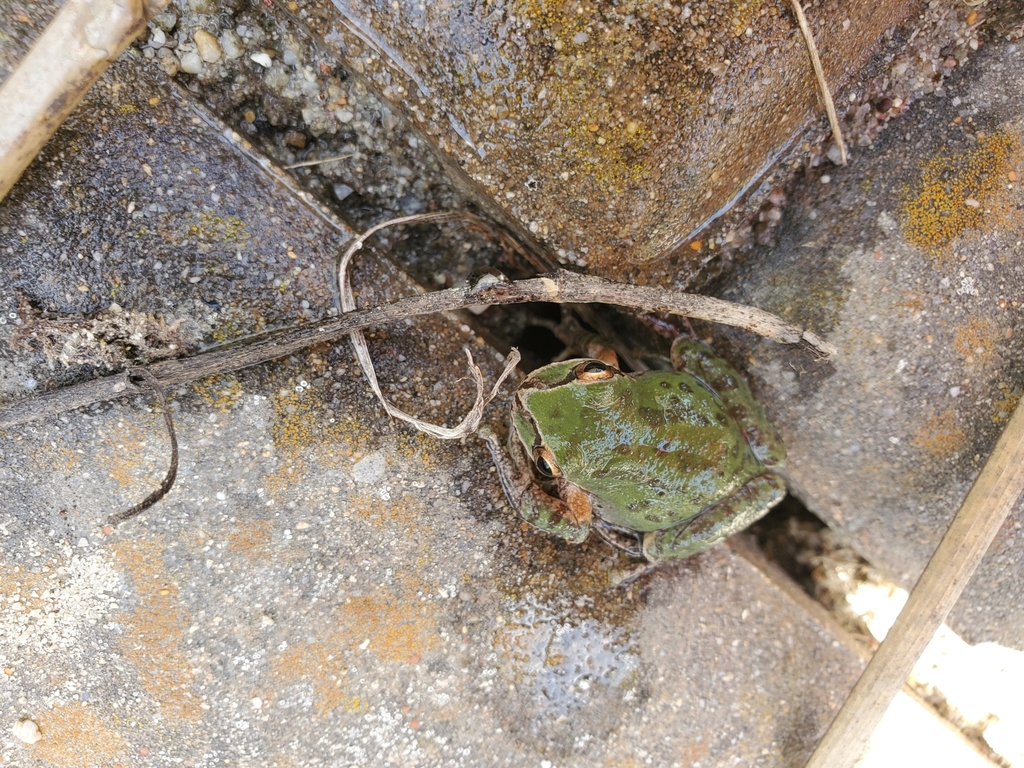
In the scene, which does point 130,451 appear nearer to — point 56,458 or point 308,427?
point 56,458

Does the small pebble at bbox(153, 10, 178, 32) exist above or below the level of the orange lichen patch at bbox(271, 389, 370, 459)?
above

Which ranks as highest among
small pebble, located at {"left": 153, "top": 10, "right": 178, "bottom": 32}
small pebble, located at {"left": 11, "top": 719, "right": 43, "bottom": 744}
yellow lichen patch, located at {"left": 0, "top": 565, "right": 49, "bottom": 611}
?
small pebble, located at {"left": 153, "top": 10, "right": 178, "bottom": 32}

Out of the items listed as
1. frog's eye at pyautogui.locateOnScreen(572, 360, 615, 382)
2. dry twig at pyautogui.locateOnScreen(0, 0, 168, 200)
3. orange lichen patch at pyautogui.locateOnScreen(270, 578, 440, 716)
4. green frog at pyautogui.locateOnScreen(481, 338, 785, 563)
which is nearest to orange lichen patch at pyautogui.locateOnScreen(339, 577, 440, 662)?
orange lichen patch at pyautogui.locateOnScreen(270, 578, 440, 716)

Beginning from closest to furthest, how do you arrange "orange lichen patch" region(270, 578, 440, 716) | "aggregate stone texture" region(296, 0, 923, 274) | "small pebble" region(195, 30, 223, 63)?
"aggregate stone texture" region(296, 0, 923, 274) < "small pebble" region(195, 30, 223, 63) < "orange lichen patch" region(270, 578, 440, 716)

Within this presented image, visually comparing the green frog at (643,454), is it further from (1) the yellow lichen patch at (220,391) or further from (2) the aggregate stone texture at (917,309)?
(1) the yellow lichen patch at (220,391)

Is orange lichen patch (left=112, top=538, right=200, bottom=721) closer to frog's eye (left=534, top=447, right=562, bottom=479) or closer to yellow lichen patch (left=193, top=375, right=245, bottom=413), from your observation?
yellow lichen patch (left=193, top=375, right=245, bottom=413)

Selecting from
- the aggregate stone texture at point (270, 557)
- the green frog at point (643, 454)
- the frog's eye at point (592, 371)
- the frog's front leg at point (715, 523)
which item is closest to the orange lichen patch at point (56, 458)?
the aggregate stone texture at point (270, 557)

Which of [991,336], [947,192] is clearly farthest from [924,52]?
[991,336]
